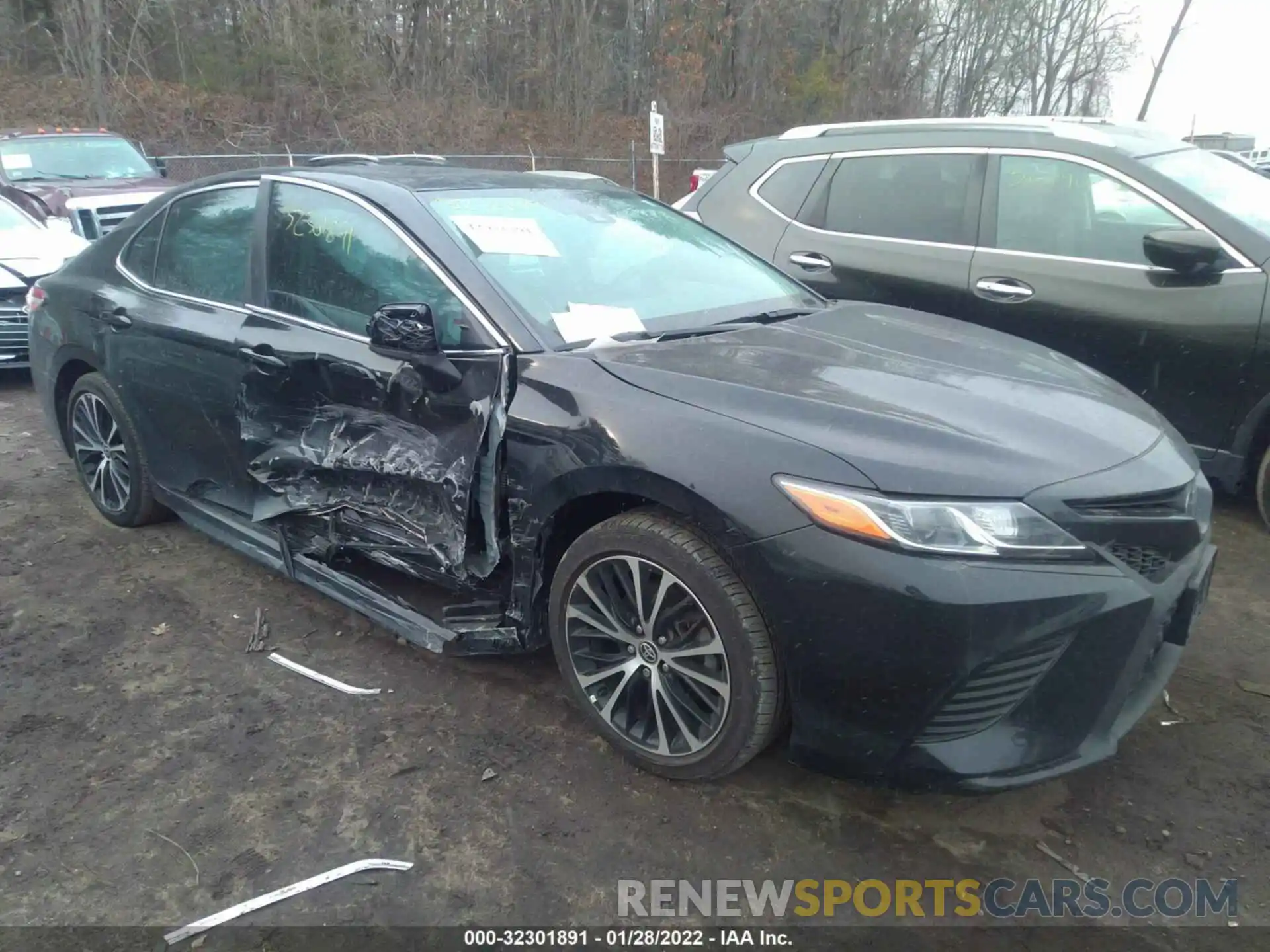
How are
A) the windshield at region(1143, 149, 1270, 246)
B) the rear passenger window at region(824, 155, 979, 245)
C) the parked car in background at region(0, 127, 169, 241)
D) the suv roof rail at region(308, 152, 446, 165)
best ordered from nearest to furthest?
the suv roof rail at region(308, 152, 446, 165) < the windshield at region(1143, 149, 1270, 246) < the rear passenger window at region(824, 155, 979, 245) < the parked car in background at region(0, 127, 169, 241)

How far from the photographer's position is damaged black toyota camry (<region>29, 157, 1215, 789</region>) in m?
2.18

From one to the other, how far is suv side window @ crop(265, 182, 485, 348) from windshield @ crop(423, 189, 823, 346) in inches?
6.9

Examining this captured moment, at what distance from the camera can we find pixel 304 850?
2.45m

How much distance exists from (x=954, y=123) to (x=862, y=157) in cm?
50

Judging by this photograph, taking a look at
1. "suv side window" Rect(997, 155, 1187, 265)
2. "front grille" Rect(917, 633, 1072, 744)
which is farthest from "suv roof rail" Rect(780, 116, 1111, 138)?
"front grille" Rect(917, 633, 1072, 744)

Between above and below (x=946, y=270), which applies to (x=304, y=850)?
below

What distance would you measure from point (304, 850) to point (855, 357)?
2074 mm

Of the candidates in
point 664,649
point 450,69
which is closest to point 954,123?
point 664,649

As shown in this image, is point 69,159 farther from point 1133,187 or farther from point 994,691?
point 994,691

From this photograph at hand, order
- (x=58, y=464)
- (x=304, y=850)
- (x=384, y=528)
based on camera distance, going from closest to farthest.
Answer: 1. (x=304, y=850)
2. (x=384, y=528)
3. (x=58, y=464)

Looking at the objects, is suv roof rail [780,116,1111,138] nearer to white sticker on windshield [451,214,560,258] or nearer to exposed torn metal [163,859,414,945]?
white sticker on windshield [451,214,560,258]

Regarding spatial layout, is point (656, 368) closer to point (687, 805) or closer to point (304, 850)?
point (687, 805)

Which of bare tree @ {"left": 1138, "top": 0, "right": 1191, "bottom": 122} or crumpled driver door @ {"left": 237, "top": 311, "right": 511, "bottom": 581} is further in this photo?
bare tree @ {"left": 1138, "top": 0, "right": 1191, "bottom": 122}

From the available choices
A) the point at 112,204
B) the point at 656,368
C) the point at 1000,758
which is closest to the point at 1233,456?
the point at 1000,758
